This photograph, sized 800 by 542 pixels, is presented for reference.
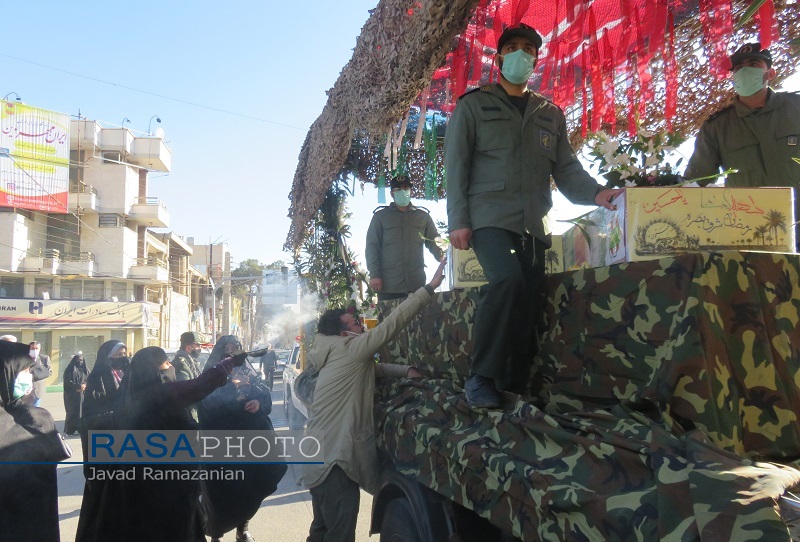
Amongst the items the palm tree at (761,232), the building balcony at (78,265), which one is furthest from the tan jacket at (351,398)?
the building balcony at (78,265)

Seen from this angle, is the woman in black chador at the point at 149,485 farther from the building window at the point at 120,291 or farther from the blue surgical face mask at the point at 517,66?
the building window at the point at 120,291

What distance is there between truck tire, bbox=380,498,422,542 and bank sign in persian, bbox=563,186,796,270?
1557 millimetres

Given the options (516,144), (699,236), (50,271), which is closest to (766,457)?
(699,236)

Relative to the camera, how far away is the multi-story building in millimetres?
32906

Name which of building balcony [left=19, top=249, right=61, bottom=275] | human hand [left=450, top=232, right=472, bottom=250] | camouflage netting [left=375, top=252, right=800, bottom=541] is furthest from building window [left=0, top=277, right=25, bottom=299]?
camouflage netting [left=375, top=252, right=800, bottom=541]

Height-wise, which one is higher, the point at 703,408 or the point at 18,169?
the point at 18,169

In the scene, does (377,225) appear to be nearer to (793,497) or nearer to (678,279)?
(678,279)

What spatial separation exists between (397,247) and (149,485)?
269 cm

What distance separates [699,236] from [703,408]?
0.65 meters

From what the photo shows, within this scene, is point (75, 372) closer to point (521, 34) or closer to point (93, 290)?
point (521, 34)

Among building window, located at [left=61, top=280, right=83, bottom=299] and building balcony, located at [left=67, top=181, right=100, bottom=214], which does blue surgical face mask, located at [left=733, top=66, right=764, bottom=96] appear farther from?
building window, located at [left=61, top=280, right=83, bottom=299]

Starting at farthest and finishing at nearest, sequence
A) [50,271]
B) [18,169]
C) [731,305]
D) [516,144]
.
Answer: [50,271] < [18,169] < [516,144] < [731,305]

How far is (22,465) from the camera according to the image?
139 inches

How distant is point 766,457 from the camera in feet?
5.34
